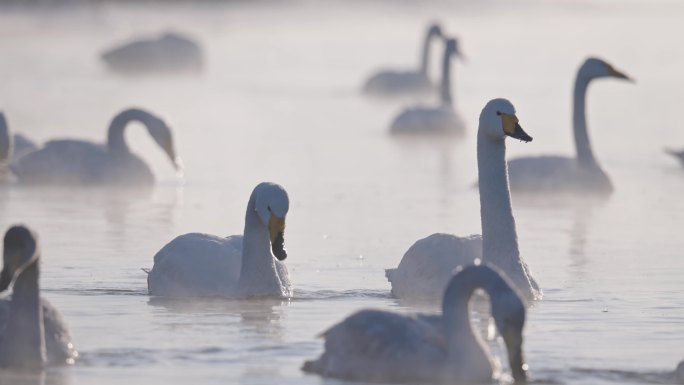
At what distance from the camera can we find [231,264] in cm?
1095

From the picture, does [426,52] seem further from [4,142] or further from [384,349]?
[384,349]

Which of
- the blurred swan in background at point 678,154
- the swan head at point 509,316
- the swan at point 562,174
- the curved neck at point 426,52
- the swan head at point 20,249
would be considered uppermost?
the curved neck at point 426,52

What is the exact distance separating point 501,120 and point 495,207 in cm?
54

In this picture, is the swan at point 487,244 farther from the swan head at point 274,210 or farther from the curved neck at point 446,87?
the curved neck at point 446,87

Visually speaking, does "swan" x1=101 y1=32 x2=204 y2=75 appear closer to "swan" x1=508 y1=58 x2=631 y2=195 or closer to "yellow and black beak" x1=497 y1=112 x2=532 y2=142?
"swan" x1=508 y1=58 x2=631 y2=195

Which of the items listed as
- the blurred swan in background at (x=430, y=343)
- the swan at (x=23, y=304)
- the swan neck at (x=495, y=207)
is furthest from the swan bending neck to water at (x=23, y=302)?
the swan neck at (x=495, y=207)

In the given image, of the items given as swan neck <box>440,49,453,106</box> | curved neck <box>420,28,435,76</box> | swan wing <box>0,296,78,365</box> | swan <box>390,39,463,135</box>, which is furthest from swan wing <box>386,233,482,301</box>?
curved neck <box>420,28,435,76</box>

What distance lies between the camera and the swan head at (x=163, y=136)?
17653 mm

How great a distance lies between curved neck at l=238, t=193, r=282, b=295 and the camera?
10.6 metres

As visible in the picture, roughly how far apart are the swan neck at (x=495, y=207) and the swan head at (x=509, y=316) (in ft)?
8.08

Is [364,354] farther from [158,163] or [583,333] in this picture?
[158,163]

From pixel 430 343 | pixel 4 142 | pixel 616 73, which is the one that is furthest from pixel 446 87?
pixel 430 343

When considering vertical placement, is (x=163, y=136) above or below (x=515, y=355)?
above

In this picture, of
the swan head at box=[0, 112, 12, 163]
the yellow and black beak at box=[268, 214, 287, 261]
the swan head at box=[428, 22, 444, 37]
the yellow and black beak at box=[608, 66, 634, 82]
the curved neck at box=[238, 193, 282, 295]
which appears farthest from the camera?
the swan head at box=[428, 22, 444, 37]
